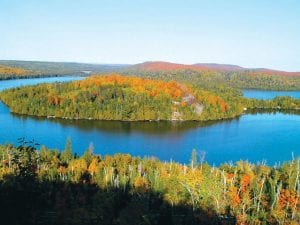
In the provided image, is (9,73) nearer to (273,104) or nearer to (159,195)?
(273,104)

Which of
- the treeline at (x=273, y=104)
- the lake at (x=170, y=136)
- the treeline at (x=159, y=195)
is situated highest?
the treeline at (x=273, y=104)

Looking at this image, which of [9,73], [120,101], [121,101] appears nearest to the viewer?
Result: [120,101]

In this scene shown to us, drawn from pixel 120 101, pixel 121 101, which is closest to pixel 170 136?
pixel 120 101

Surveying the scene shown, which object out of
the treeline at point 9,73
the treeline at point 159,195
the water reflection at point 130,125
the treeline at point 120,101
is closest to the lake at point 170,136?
the water reflection at point 130,125

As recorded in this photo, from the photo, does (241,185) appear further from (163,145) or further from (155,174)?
(163,145)

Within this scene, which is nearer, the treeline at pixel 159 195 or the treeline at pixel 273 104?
the treeline at pixel 159 195

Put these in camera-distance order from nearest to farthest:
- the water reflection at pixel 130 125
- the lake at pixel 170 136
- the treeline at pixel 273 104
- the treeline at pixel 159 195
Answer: the treeline at pixel 159 195 → the lake at pixel 170 136 → the water reflection at pixel 130 125 → the treeline at pixel 273 104

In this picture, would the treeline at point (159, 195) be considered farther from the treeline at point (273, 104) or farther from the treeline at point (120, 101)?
the treeline at point (273, 104)

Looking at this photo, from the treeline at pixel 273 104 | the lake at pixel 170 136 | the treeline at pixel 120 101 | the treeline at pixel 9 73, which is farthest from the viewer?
the treeline at pixel 9 73
